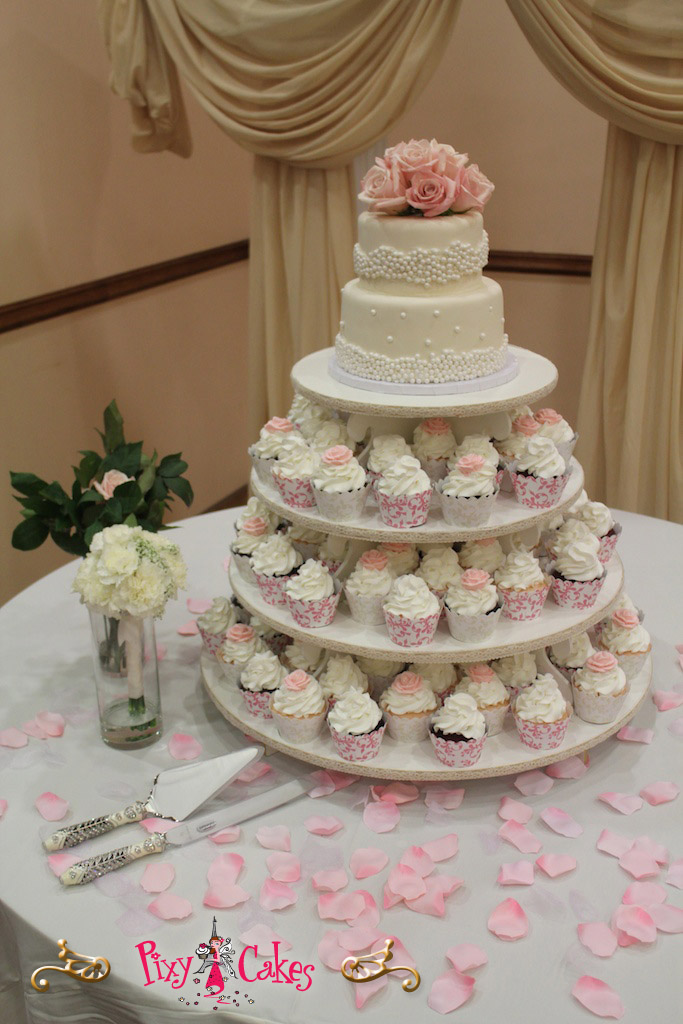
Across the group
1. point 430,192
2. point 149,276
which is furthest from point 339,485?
point 149,276

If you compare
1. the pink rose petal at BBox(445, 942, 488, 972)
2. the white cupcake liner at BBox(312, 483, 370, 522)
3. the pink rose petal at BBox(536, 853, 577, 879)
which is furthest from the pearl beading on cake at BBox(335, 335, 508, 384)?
the pink rose petal at BBox(445, 942, 488, 972)

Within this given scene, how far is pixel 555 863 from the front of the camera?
1.46 m

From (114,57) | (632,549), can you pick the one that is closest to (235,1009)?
(632,549)

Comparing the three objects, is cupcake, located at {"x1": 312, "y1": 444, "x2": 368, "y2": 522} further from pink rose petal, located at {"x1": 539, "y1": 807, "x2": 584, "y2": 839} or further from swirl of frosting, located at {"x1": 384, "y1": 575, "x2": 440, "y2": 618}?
pink rose petal, located at {"x1": 539, "y1": 807, "x2": 584, "y2": 839}

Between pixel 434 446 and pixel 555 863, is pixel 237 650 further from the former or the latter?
pixel 555 863

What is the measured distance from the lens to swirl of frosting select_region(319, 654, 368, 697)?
1689mm

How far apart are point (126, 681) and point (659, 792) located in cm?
92

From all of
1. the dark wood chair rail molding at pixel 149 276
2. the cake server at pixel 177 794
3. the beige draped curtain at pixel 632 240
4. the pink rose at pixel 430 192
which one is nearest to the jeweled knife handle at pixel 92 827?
the cake server at pixel 177 794

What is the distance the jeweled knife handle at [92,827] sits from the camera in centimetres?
150

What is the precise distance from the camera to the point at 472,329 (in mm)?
1704

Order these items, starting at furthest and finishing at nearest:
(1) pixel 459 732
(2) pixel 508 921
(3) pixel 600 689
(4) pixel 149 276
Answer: (4) pixel 149 276, (3) pixel 600 689, (1) pixel 459 732, (2) pixel 508 921

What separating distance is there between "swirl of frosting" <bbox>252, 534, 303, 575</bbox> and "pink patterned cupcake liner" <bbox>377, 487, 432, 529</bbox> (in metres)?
0.21

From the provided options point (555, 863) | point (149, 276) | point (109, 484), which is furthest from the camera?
point (149, 276)

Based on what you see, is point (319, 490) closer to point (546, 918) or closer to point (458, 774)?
point (458, 774)
